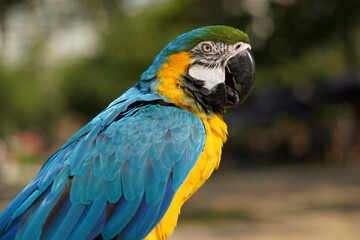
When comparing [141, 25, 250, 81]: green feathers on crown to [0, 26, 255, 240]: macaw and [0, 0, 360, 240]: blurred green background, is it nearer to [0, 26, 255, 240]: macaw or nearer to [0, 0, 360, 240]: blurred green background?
[0, 26, 255, 240]: macaw

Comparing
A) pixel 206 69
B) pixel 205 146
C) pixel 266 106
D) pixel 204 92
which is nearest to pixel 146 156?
pixel 205 146

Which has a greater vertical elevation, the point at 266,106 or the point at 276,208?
the point at 266,106

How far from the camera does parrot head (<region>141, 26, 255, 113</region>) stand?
2.15m

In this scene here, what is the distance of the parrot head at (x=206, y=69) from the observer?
215cm

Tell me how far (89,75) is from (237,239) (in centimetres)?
2631

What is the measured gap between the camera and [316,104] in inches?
538

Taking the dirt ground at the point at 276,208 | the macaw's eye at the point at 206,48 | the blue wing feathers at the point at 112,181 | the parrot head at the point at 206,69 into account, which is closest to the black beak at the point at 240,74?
the parrot head at the point at 206,69

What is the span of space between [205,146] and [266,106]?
1262 cm

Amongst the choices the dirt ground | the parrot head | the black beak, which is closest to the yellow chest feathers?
the parrot head

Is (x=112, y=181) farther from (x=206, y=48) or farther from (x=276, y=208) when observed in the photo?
(x=276, y=208)

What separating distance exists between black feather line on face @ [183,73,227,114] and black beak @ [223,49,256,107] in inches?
2.3

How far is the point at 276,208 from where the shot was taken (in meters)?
7.62

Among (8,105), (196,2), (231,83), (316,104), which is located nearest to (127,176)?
(231,83)

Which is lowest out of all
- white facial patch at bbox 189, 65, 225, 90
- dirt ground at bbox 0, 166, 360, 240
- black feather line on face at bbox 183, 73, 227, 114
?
black feather line on face at bbox 183, 73, 227, 114
